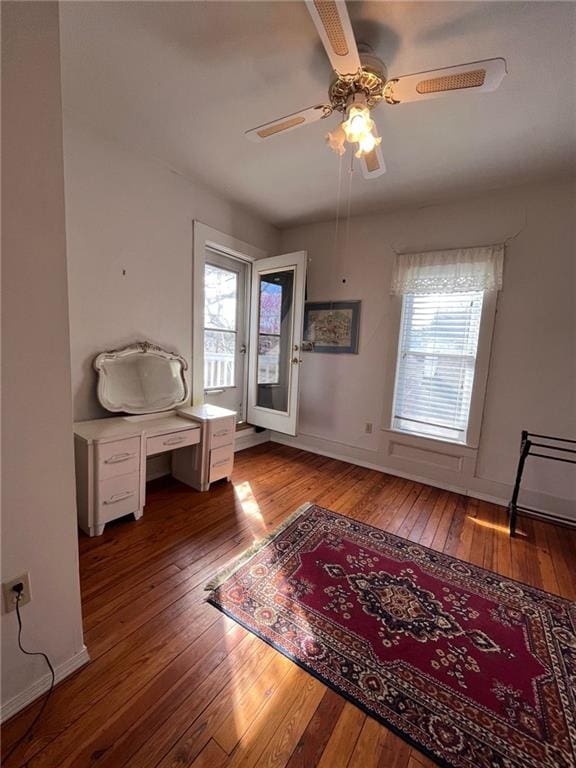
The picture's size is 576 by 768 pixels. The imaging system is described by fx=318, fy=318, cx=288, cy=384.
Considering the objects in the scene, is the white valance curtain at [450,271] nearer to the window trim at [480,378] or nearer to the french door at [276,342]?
the window trim at [480,378]

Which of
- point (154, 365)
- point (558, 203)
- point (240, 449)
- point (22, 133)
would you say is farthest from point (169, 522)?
point (558, 203)

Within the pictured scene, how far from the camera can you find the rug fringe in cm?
166

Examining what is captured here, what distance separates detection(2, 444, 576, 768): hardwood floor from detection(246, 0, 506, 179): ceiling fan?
225cm

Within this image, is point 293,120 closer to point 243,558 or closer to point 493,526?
point 243,558

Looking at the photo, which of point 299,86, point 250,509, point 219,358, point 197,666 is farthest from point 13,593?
point 219,358

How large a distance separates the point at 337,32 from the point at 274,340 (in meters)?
2.66

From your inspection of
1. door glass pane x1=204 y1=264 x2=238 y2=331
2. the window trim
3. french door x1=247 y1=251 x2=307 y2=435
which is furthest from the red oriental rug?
door glass pane x1=204 y1=264 x2=238 y2=331

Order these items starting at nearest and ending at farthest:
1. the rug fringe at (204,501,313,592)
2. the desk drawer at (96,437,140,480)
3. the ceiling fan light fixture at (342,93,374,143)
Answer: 1. the ceiling fan light fixture at (342,93,374,143)
2. the rug fringe at (204,501,313,592)
3. the desk drawer at (96,437,140,480)

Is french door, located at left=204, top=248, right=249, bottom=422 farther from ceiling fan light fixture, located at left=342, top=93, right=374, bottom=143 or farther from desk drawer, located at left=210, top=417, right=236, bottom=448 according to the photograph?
ceiling fan light fixture, located at left=342, top=93, right=374, bottom=143

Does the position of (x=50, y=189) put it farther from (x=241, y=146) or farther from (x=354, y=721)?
(x=354, y=721)

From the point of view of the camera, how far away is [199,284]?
2934mm

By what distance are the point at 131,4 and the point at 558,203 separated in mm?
2912

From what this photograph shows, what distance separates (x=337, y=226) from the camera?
3.44 meters

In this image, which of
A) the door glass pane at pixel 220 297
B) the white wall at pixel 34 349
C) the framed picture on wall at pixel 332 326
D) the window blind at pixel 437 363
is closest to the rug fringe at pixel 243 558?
the white wall at pixel 34 349
